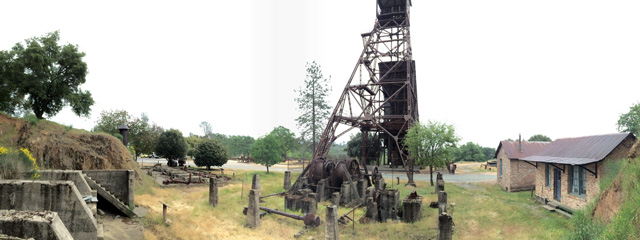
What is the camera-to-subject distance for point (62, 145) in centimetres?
1644

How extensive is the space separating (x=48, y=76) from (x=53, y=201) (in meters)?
15.7

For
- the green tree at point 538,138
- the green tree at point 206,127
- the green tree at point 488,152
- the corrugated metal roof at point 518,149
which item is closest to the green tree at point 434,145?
the corrugated metal roof at point 518,149

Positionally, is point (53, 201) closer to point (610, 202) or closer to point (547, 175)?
point (610, 202)

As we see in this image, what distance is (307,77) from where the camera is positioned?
45.8m

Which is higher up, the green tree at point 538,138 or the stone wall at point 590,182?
the green tree at point 538,138

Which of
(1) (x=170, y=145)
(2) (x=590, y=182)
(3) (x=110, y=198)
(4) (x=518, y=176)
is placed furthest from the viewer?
(1) (x=170, y=145)

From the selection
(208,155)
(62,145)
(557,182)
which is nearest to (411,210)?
(557,182)

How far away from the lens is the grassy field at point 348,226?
11.8m

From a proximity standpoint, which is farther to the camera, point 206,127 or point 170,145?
point 206,127

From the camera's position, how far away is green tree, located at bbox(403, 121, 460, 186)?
995 inches

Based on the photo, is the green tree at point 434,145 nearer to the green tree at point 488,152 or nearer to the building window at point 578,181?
the building window at point 578,181

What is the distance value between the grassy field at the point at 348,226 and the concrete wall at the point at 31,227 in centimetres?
497

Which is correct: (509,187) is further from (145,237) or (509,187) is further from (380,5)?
(380,5)

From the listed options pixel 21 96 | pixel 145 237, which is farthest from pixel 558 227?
pixel 21 96
